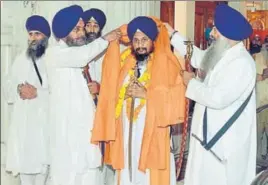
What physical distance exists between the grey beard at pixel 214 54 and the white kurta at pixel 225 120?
2.0 inches

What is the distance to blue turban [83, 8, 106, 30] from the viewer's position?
3669 millimetres

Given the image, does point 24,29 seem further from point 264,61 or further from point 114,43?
point 264,61

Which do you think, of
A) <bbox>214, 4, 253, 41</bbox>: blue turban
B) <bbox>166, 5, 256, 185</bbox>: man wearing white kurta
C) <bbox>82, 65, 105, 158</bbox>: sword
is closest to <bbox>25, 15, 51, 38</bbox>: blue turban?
<bbox>82, 65, 105, 158</bbox>: sword

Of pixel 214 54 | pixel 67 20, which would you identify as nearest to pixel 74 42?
pixel 67 20

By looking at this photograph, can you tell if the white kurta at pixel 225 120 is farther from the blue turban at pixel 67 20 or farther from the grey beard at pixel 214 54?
the blue turban at pixel 67 20

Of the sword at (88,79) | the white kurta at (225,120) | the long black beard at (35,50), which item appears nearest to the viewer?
the white kurta at (225,120)

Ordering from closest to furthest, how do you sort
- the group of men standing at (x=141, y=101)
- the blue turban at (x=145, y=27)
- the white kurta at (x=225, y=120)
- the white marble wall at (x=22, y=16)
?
the white kurta at (x=225, y=120), the group of men standing at (x=141, y=101), the blue turban at (x=145, y=27), the white marble wall at (x=22, y=16)

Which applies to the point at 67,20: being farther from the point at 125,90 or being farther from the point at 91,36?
the point at 125,90

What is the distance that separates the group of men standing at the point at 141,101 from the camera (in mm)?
3184

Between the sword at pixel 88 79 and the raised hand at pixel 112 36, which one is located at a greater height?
the raised hand at pixel 112 36

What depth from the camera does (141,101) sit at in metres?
3.44

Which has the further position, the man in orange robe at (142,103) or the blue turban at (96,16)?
the blue turban at (96,16)

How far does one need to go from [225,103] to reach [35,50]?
4.62ft

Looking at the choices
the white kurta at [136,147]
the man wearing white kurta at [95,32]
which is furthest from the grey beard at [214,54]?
the man wearing white kurta at [95,32]
